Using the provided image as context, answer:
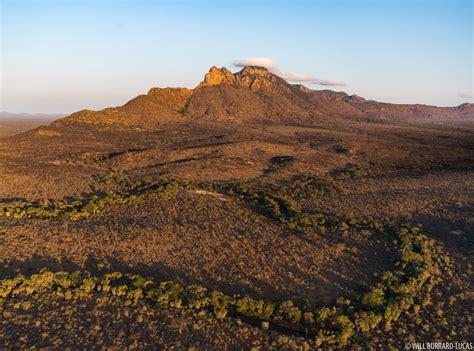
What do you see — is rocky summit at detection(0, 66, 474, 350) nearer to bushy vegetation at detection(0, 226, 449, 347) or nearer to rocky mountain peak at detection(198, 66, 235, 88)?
bushy vegetation at detection(0, 226, 449, 347)

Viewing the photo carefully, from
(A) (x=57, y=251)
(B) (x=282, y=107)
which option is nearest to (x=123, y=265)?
(A) (x=57, y=251)

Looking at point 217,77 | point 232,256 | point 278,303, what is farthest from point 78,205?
point 217,77

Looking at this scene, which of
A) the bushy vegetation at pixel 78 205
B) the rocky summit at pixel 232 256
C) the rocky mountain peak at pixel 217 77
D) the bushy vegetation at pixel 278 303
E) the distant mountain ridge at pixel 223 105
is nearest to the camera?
the rocky summit at pixel 232 256

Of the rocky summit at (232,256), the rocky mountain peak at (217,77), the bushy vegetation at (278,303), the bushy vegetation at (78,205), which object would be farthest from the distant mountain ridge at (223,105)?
the bushy vegetation at (278,303)

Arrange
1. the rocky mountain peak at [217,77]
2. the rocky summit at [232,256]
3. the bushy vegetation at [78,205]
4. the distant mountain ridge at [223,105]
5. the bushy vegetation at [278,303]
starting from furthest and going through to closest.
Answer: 1. the rocky mountain peak at [217,77]
2. the distant mountain ridge at [223,105]
3. the bushy vegetation at [78,205]
4. the bushy vegetation at [278,303]
5. the rocky summit at [232,256]

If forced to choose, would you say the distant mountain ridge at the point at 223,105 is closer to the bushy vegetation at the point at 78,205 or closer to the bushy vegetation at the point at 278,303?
the bushy vegetation at the point at 78,205

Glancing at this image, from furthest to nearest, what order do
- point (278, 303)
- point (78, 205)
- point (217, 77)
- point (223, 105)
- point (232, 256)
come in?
point (217, 77) → point (223, 105) → point (78, 205) → point (232, 256) → point (278, 303)

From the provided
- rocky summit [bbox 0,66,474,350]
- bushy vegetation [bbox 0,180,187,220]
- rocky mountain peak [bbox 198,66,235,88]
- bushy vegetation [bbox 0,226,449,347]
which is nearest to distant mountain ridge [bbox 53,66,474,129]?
rocky mountain peak [bbox 198,66,235,88]

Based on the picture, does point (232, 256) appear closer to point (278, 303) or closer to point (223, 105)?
point (278, 303)
